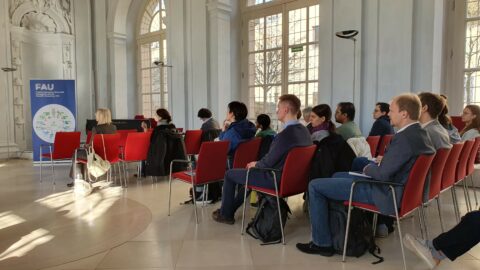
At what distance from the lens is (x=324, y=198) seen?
8.63 feet

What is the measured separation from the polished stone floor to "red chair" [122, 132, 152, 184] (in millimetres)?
616

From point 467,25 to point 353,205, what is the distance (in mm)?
4916

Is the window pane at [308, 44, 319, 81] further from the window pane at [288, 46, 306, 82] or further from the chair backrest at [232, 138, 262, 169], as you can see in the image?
the chair backrest at [232, 138, 262, 169]

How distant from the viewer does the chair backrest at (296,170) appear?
Result: 9.16 ft

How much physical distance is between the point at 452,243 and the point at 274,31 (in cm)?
629

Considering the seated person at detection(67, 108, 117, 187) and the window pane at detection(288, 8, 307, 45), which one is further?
the window pane at detection(288, 8, 307, 45)

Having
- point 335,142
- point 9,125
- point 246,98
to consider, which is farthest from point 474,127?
point 9,125

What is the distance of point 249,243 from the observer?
2.92m

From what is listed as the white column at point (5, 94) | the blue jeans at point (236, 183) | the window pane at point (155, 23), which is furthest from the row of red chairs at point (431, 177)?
the white column at point (5, 94)

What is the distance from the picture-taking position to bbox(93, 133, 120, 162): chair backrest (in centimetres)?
489

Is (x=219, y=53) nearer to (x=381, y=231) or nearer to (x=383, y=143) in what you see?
(x=383, y=143)

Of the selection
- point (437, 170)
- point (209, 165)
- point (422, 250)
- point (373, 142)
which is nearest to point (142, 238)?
point (209, 165)

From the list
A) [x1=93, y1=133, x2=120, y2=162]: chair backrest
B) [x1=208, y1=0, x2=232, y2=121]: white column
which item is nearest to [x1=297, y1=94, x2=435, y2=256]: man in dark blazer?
[x1=93, y1=133, x2=120, y2=162]: chair backrest

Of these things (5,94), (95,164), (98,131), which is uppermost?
(5,94)
